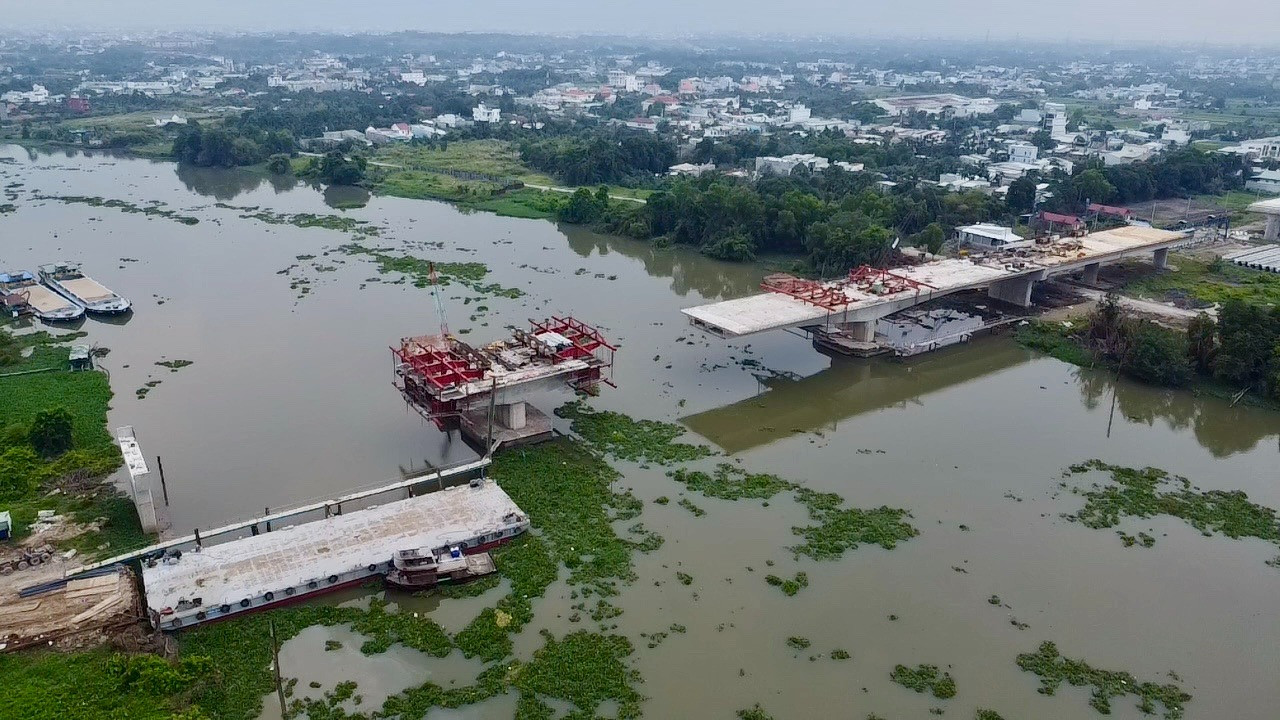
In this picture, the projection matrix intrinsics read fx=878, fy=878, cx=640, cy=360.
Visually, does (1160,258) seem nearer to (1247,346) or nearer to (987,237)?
(987,237)

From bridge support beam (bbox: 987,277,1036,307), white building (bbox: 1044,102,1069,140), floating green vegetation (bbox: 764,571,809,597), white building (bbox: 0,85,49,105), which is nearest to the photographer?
floating green vegetation (bbox: 764,571,809,597)

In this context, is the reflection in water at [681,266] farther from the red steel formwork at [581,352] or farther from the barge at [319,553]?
the barge at [319,553]

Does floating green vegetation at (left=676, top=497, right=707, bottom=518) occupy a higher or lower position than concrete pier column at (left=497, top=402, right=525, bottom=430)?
lower

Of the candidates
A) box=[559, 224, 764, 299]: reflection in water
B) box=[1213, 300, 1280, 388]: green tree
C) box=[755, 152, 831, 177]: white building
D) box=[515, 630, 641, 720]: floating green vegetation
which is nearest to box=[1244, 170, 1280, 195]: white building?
box=[755, 152, 831, 177]: white building

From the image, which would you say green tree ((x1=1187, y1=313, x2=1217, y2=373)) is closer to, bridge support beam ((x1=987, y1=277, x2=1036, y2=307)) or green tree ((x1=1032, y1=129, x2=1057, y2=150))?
bridge support beam ((x1=987, y1=277, x2=1036, y2=307))

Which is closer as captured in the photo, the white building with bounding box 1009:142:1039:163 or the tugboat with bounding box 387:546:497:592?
the tugboat with bounding box 387:546:497:592
